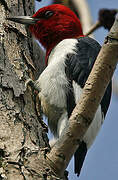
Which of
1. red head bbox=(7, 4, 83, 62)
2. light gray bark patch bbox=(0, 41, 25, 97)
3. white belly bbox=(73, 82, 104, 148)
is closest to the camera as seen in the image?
light gray bark patch bbox=(0, 41, 25, 97)

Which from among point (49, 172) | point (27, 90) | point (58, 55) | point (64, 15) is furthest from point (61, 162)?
point (64, 15)

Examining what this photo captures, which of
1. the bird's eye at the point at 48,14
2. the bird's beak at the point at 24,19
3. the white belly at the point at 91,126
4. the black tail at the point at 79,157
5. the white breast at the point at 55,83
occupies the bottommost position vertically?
the black tail at the point at 79,157

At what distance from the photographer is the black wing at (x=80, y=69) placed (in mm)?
3176

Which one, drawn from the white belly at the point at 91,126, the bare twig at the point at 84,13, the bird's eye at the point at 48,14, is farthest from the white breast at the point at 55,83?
the bare twig at the point at 84,13

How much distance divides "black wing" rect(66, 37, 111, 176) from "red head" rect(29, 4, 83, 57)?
389 millimetres

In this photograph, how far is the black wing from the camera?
3176 millimetres

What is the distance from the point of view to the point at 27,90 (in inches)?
113

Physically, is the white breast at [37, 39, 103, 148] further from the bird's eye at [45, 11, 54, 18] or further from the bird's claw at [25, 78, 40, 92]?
the bird's eye at [45, 11, 54, 18]

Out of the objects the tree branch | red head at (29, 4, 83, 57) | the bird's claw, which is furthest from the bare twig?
the tree branch

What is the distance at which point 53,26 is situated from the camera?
13.2 ft

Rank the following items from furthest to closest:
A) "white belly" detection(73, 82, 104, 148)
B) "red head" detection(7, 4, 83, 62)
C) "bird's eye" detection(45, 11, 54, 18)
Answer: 1. "bird's eye" detection(45, 11, 54, 18)
2. "red head" detection(7, 4, 83, 62)
3. "white belly" detection(73, 82, 104, 148)

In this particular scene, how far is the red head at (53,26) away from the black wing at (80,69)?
389 millimetres

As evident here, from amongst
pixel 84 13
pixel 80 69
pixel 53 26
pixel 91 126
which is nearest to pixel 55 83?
pixel 80 69

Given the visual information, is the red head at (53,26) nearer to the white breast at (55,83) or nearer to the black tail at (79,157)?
the white breast at (55,83)
